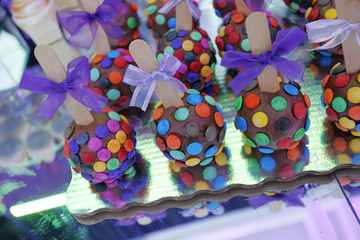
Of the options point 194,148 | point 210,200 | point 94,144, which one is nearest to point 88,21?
point 94,144

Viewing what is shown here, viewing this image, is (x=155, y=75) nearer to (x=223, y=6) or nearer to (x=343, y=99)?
(x=343, y=99)

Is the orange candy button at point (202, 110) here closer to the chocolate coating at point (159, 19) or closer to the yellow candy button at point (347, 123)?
the yellow candy button at point (347, 123)

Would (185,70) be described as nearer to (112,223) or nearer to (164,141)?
(164,141)

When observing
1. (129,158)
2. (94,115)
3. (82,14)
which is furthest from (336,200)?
(82,14)

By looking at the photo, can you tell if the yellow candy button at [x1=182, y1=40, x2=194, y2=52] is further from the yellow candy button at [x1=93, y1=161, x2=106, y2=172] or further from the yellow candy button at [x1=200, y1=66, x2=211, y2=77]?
the yellow candy button at [x1=93, y1=161, x2=106, y2=172]

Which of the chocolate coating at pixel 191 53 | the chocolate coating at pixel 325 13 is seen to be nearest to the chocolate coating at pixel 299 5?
the chocolate coating at pixel 325 13

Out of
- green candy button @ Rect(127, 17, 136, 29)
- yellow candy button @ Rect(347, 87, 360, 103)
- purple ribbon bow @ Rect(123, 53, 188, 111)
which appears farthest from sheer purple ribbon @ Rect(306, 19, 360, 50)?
green candy button @ Rect(127, 17, 136, 29)
